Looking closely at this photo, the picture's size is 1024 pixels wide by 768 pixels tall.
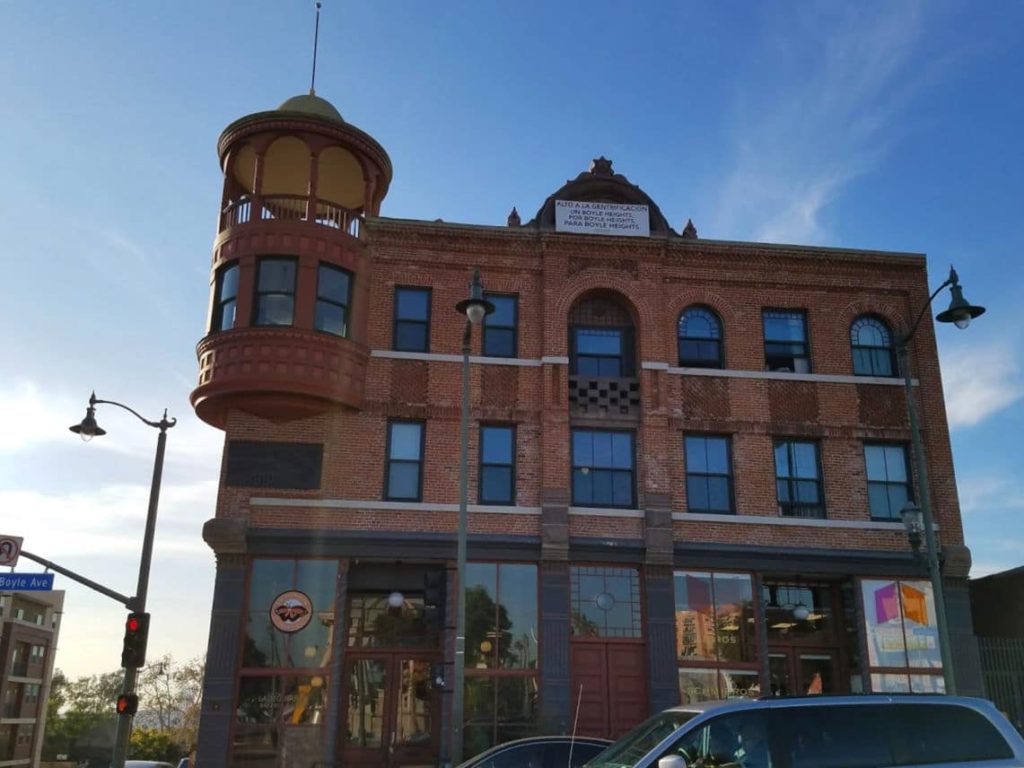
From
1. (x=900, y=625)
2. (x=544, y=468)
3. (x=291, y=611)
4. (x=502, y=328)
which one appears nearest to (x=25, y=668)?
(x=291, y=611)

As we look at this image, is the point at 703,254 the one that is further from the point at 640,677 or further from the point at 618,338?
the point at 640,677

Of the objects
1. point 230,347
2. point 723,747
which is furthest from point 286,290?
point 723,747

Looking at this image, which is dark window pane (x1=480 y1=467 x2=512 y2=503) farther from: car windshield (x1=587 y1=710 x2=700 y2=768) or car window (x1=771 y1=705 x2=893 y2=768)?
car window (x1=771 y1=705 x2=893 y2=768)

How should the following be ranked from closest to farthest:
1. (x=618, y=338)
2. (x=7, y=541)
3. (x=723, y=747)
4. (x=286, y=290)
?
(x=723, y=747), (x=7, y=541), (x=286, y=290), (x=618, y=338)

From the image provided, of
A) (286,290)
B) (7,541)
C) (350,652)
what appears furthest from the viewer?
(286,290)

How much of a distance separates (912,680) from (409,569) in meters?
11.3

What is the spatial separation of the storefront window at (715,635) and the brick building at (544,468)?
56 mm

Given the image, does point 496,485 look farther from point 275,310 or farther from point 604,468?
point 275,310

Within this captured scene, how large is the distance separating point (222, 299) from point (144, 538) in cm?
570

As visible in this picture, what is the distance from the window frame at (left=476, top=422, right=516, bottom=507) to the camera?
20.0 metres

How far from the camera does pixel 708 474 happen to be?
68.0 feet

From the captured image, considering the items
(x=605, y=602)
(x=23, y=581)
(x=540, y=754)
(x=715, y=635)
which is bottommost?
(x=540, y=754)

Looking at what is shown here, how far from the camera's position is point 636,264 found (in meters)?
21.9

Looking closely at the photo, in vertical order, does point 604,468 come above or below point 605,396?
below
